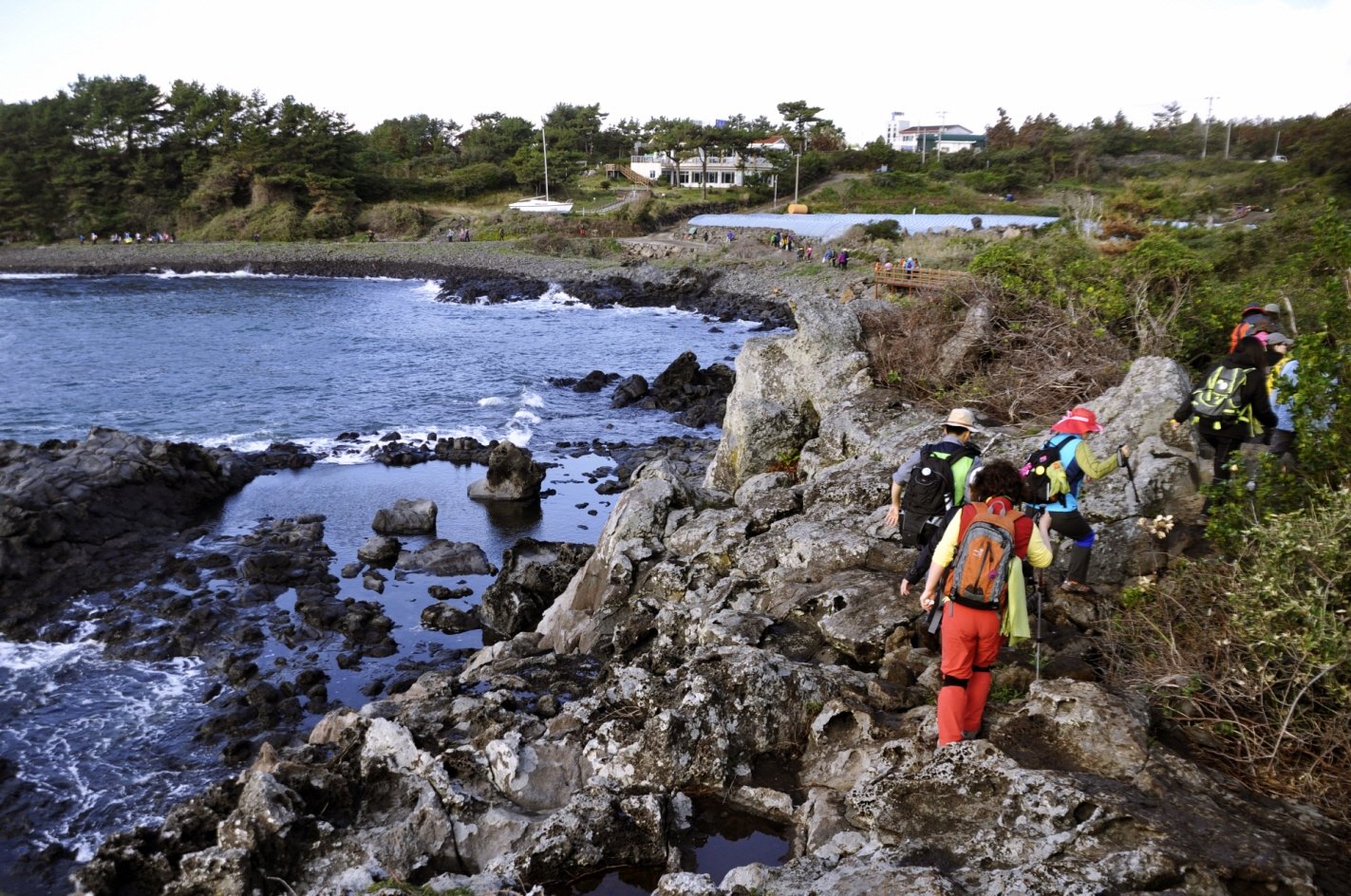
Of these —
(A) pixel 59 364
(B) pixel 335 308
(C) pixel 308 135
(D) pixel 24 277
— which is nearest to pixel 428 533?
(A) pixel 59 364

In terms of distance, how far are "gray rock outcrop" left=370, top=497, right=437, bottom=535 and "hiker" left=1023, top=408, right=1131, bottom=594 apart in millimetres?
14302

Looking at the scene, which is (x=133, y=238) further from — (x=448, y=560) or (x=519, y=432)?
(x=448, y=560)

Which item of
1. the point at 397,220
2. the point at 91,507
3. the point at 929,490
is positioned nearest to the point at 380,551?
the point at 91,507

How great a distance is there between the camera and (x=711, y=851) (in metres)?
6.18

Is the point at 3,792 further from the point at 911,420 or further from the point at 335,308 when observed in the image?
the point at 335,308

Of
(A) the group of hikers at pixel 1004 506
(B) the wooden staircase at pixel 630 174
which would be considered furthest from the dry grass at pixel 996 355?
(B) the wooden staircase at pixel 630 174

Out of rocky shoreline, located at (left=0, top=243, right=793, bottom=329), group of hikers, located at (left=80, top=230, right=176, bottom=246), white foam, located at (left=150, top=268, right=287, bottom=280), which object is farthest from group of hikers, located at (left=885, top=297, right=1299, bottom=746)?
group of hikers, located at (left=80, top=230, right=176, bottom=246)

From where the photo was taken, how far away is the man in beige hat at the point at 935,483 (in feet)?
24.2

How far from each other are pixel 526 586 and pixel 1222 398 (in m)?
10.7

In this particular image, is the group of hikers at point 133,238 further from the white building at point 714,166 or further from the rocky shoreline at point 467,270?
the white building at point 714,166

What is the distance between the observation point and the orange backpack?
573 cm

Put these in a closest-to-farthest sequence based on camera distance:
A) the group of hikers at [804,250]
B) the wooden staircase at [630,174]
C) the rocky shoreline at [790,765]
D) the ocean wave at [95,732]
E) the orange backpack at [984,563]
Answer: the rocky shoreline at [790,765] < the orange backpack at [984,563] < the ocean wave at [95,732] < the group of hikers at [804,250] < the wooden staircase at [630,174]

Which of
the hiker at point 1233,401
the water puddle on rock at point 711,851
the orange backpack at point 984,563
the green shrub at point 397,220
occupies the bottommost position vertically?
the water puddle on rock at point 711,851

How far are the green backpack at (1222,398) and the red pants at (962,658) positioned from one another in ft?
15.3
